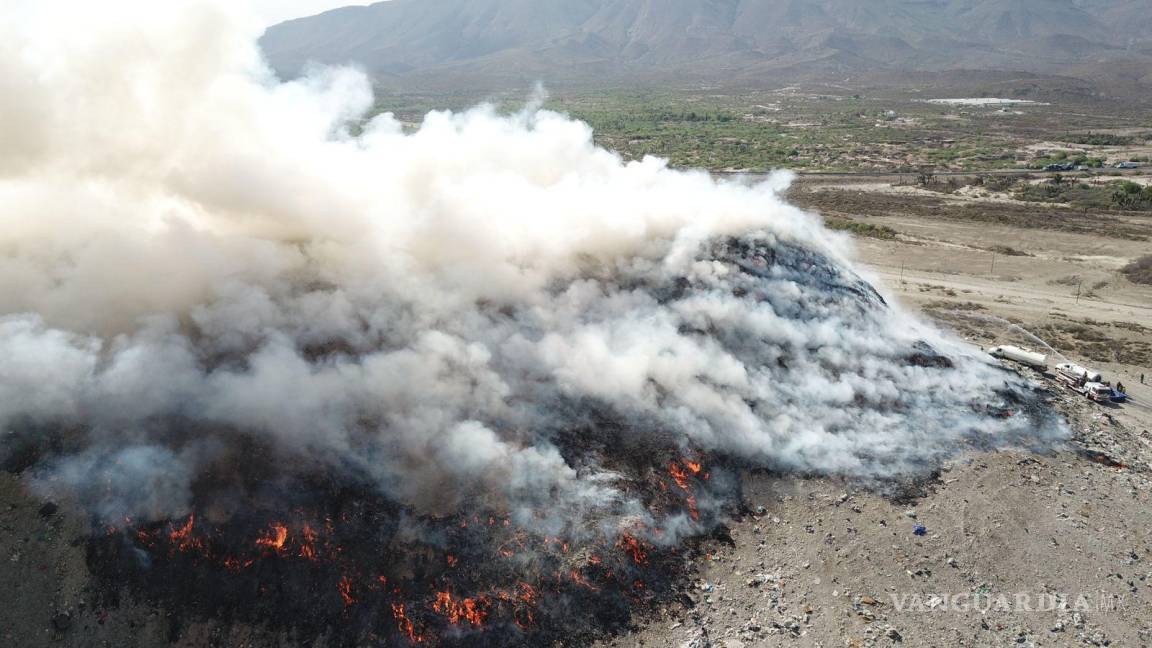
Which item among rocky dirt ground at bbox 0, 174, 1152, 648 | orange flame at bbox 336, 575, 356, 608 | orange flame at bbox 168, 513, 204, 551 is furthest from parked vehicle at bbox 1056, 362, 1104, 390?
orange flame at bbox 168, 513, 204, 551

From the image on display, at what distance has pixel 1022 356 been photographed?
2886cm

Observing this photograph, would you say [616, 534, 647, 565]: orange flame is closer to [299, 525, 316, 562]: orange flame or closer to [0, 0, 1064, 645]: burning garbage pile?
[0, 0, 1064, 645]: burning garbage pile

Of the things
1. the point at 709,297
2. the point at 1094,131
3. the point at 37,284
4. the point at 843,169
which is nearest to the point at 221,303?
the point at 37,284

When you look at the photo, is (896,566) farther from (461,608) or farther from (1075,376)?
(1075,376)

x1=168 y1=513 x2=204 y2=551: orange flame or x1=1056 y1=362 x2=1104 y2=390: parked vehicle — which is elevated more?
x1=168 y1=513 x2=204 y2=551: orange flame

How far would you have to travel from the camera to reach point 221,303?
65.4ft

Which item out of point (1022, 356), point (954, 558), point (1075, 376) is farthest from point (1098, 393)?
point (954, 558)

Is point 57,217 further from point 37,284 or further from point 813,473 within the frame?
point 813,473

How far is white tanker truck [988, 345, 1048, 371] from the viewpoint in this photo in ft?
93.3

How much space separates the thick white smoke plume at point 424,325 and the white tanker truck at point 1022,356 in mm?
3685

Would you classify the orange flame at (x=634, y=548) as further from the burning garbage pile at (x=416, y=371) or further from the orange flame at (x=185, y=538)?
the orange flame at (x=185, y=538)

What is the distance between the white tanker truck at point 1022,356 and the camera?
28438 mm

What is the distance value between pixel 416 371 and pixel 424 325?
230 centimetres

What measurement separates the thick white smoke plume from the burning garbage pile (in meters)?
0.09
